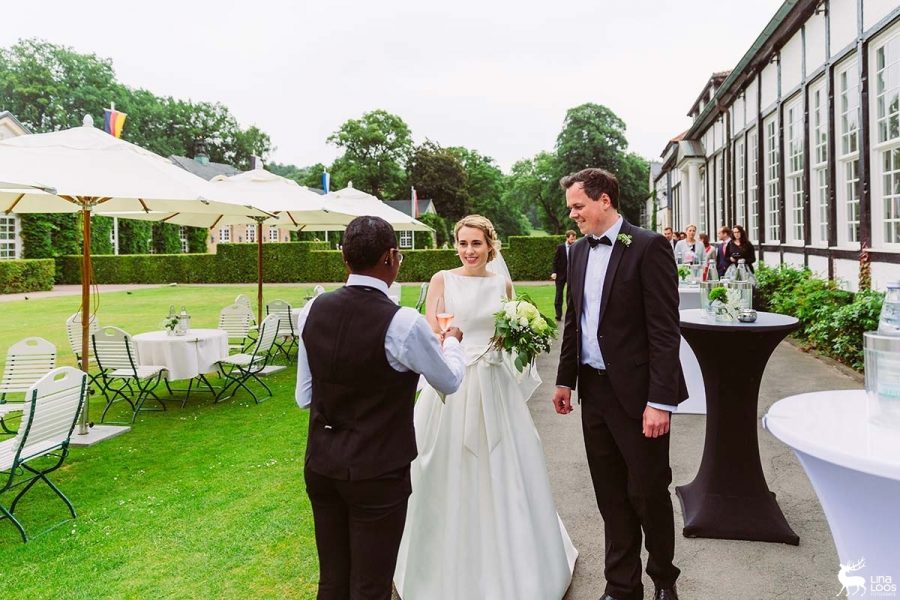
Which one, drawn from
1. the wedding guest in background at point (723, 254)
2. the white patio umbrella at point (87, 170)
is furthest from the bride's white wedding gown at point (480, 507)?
the wedding guest in background at point (723, 254)

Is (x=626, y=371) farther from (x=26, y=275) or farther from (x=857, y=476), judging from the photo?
(x=26, y=275)

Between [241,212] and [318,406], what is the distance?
8.48 metres

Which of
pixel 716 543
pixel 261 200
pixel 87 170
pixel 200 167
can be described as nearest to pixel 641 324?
pixel 716 543

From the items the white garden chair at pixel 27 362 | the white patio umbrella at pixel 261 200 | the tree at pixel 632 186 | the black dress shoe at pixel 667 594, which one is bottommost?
the black dress shoe at pixel 667 594

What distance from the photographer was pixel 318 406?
7.81ft

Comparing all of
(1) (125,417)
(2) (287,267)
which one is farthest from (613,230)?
(2) (287,267)

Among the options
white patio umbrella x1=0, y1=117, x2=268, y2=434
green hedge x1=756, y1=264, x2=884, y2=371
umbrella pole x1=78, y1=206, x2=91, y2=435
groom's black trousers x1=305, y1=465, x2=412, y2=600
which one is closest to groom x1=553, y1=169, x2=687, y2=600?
groom's black trousers x1=305, y1=465, x2=412, y2=600

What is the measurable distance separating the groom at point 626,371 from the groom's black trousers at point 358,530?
1.11 m

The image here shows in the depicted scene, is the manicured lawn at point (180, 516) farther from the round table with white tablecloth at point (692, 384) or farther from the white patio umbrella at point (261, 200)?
the round table with white tablecloth at point (692, 384)

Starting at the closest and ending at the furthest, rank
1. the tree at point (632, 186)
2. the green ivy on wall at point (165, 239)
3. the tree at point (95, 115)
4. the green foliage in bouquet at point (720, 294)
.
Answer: the green foliage in bouquet at point (720, 294) < the tree at point (95, 115) < the green ivy on wall at point (165, 239) < the tree at point (632, 186)

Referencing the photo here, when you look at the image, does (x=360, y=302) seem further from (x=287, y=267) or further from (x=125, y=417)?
(x=287, y=267)

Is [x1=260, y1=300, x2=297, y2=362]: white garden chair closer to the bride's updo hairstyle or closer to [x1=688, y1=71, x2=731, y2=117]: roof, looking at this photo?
the bride's updo hairstyle

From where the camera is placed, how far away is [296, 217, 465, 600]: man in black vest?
2277 mm

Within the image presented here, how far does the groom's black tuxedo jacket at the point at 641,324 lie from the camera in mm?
2875
